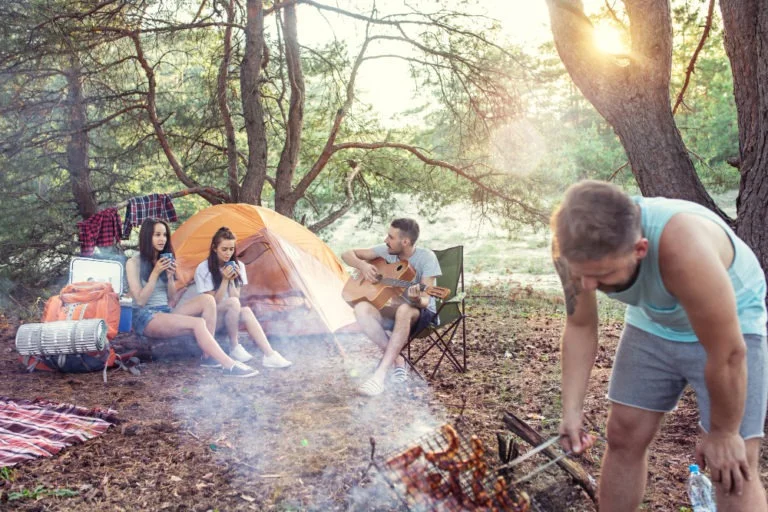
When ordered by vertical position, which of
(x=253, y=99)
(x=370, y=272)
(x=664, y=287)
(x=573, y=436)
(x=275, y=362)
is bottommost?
(x=275, y=362)

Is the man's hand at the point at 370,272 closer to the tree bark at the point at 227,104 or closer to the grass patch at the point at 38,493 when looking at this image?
the grass patch at the point at 38,493

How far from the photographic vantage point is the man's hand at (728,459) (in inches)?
60.8

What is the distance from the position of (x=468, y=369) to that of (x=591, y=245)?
3.57 m

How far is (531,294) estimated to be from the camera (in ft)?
31.7

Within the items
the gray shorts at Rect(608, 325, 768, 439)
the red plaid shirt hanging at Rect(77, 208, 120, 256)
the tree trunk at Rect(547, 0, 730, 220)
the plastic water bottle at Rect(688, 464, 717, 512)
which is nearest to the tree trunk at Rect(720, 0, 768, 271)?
the tree trunk at Rect(547, 0, 730, 220)

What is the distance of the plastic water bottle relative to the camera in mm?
2393

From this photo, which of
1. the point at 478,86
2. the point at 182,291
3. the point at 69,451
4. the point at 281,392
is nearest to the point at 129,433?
the point at 69,451

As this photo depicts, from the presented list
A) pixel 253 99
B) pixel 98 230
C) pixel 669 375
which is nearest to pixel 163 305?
pixel 98 230

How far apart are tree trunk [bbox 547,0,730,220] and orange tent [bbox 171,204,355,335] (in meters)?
2.91

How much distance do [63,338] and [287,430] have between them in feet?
6.45

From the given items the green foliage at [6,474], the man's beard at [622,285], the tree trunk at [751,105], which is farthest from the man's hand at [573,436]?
the green foliage at [6,474]

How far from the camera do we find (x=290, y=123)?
8367 mm

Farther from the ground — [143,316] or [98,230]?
[98,230]

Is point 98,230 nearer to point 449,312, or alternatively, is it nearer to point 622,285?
point 449,312
